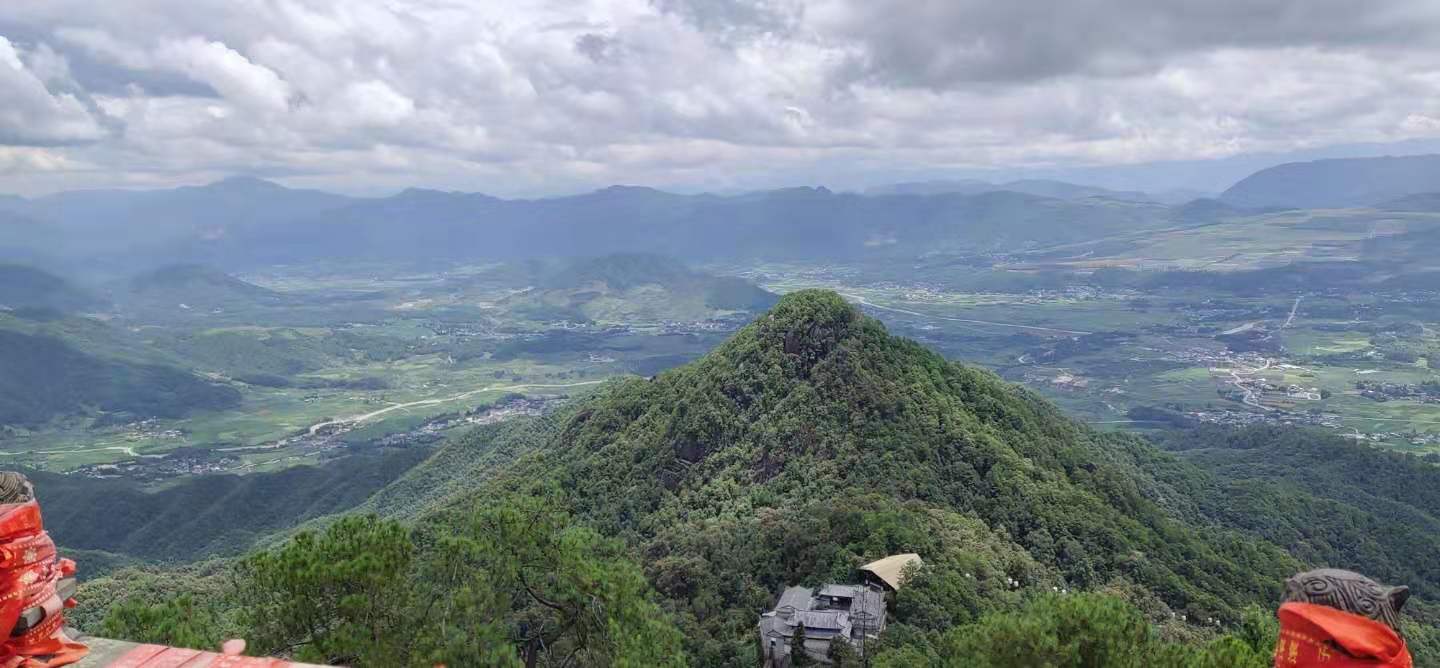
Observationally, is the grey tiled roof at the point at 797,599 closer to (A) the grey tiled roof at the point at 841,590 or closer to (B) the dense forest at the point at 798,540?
(A) the grey tiled roof at the point at 841,590

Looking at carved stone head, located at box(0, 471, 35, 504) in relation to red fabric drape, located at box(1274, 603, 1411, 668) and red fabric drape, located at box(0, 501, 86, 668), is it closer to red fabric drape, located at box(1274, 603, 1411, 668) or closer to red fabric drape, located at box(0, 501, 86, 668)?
red fabric drape, located at box(0, 501, 86, 668)

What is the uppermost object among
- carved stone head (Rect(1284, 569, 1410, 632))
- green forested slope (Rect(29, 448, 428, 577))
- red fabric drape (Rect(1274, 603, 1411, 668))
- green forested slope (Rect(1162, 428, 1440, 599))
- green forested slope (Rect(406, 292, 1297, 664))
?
carved stone head (Rect(1284, 569, 1410, 632))

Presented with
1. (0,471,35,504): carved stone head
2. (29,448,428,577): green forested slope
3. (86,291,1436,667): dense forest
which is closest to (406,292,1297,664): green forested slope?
(86,291,1436,667): dense forest

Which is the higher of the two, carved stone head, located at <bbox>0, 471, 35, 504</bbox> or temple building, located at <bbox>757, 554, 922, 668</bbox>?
carved stone head, located at <bbox>0, 471, 35, 504</bbox>

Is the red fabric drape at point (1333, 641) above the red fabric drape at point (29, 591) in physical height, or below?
below

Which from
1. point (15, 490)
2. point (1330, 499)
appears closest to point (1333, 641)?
point (15, 490)

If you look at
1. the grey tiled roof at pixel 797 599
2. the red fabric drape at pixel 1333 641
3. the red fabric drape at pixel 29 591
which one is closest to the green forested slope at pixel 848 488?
the grey tiled roof at pixel 797 599

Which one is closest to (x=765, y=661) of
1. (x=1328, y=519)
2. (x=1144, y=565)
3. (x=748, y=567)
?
(x=748, y=567)
